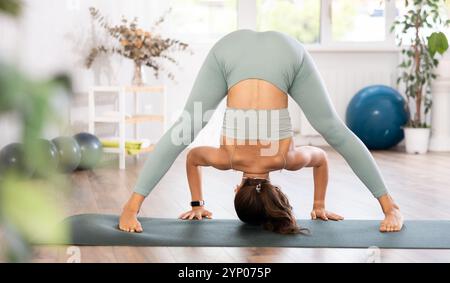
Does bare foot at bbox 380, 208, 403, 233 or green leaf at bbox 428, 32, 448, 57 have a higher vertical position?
green leaf at bbox 428, 32, 448, 57

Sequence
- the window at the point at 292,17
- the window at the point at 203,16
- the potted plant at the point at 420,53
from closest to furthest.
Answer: the potted plant at the point at 420,53 < the window at the point at 203,16 < the window at the point at 292,17

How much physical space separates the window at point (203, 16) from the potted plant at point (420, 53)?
1.48 meters

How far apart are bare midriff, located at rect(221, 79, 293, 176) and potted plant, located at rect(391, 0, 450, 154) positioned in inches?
133

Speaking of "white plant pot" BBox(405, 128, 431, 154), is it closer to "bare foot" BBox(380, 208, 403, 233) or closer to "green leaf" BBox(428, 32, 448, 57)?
"green leaf" BBox(428, 32, 448, 57)

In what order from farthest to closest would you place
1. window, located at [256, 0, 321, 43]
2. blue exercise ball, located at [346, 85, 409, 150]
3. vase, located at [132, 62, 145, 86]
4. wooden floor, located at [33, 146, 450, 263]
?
window, located at [256, 0, 321, 43]
blue exercise ball, located at [346, 85, 409, 150]
vase, located at [132, 62, 145, 86]
wooden floor, located at [33, 146, 450, 263]

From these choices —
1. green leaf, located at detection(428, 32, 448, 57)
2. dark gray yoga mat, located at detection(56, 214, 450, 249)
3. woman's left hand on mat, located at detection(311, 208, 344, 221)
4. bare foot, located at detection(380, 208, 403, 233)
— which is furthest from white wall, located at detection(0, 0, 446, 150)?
bare foot, located at detection(380, 208, 403, 233)

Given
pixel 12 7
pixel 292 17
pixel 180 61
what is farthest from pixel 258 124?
pixel 292 17

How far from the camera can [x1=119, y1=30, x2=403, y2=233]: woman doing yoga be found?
265cm

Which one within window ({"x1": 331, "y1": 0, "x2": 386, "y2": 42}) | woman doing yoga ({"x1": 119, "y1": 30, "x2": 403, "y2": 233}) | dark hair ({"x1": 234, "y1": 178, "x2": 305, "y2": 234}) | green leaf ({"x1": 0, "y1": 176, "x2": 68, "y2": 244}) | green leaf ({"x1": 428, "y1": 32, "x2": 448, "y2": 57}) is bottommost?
dark hair ({"x1": 234, "y1": 178, "x2": 305, "y2": 234})

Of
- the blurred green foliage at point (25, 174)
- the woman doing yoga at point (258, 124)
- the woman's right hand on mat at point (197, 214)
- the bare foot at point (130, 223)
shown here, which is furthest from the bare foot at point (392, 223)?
the blurred green foliage at point (25, 174)

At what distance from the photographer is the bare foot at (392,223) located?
2.66 m

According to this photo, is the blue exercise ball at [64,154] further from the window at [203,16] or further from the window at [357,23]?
the window at [357,23]

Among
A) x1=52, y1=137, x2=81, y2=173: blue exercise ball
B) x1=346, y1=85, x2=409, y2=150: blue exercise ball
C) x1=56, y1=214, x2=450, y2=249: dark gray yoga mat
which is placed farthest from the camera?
x1=346, y1=85, x2=409, y2=150: blue exercise ball

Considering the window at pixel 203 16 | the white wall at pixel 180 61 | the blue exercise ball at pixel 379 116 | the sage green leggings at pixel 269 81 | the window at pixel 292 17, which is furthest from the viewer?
the window at pixel 292 17
